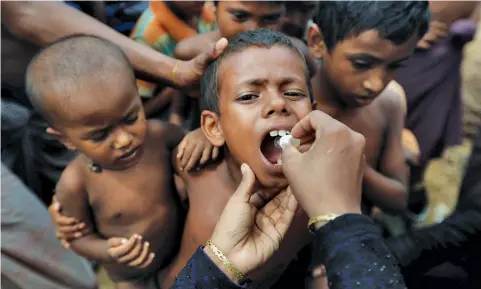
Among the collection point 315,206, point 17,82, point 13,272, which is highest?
point 315,206

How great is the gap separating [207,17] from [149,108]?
1.45ft

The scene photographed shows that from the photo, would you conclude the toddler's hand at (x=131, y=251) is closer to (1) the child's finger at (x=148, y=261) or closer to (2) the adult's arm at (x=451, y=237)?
(1) the child's finger at (x=148, y=261)

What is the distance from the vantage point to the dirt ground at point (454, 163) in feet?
8.46

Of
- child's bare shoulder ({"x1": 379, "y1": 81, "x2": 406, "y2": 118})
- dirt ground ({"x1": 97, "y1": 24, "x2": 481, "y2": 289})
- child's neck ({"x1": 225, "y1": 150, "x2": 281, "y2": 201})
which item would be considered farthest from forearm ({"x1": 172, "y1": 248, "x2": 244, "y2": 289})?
dirt ground ({"x1": 97, "y1": 24, "x2": 481, "y2": 289})

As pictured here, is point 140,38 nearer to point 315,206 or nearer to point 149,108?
point 149,108

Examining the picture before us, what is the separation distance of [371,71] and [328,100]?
0.20 metres

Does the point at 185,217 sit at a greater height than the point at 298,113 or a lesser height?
lesser

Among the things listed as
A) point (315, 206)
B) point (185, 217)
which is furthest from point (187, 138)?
point (315, 206)

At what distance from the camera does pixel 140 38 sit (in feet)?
6.09

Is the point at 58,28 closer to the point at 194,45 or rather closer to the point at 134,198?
the point at 194,45

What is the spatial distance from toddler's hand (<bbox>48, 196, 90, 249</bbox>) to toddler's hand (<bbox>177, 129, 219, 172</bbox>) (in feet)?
1.08

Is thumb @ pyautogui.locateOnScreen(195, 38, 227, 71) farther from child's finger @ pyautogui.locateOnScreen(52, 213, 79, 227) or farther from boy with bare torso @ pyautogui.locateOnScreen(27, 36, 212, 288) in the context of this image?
child's finger @ pyautogui.locateOnScreen(52, 213, 79, 227)

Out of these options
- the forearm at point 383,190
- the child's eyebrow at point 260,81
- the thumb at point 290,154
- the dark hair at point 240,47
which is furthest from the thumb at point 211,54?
the forearm at point 383,190

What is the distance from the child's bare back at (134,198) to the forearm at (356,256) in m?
0.60
